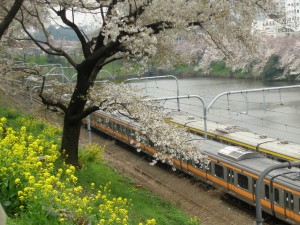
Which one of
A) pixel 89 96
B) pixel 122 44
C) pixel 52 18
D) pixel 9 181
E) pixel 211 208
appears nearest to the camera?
pixel 9 181

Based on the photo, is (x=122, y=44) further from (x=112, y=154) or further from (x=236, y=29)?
(x=112, y=154)

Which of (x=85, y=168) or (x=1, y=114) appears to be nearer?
(x=85, y=168)

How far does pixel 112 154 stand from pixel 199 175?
21.8ft

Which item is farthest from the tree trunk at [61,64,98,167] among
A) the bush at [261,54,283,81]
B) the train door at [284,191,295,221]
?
the bush at [261,54,283,81]

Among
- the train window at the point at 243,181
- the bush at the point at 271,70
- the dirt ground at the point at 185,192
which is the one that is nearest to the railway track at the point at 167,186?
the dirt ground at the point at 185,192

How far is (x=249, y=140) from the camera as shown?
18281mm

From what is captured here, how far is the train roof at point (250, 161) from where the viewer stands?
1208 cm

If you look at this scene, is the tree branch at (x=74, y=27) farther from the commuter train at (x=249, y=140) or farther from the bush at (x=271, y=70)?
the bush at (x=271, y=70)

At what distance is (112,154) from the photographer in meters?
22.1

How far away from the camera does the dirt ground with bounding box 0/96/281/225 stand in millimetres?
13633

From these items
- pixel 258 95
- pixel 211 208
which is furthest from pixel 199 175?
pixel 258 95

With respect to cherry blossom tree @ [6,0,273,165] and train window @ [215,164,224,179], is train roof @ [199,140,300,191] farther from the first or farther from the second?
cherry blossom tree @ [6,0,273,165]

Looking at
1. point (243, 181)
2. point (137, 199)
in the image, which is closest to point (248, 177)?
point (243, 181)

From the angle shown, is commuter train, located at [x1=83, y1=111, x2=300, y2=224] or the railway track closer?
commuter train, located at [x1=83, y1=111, x2=300, y2=224]
